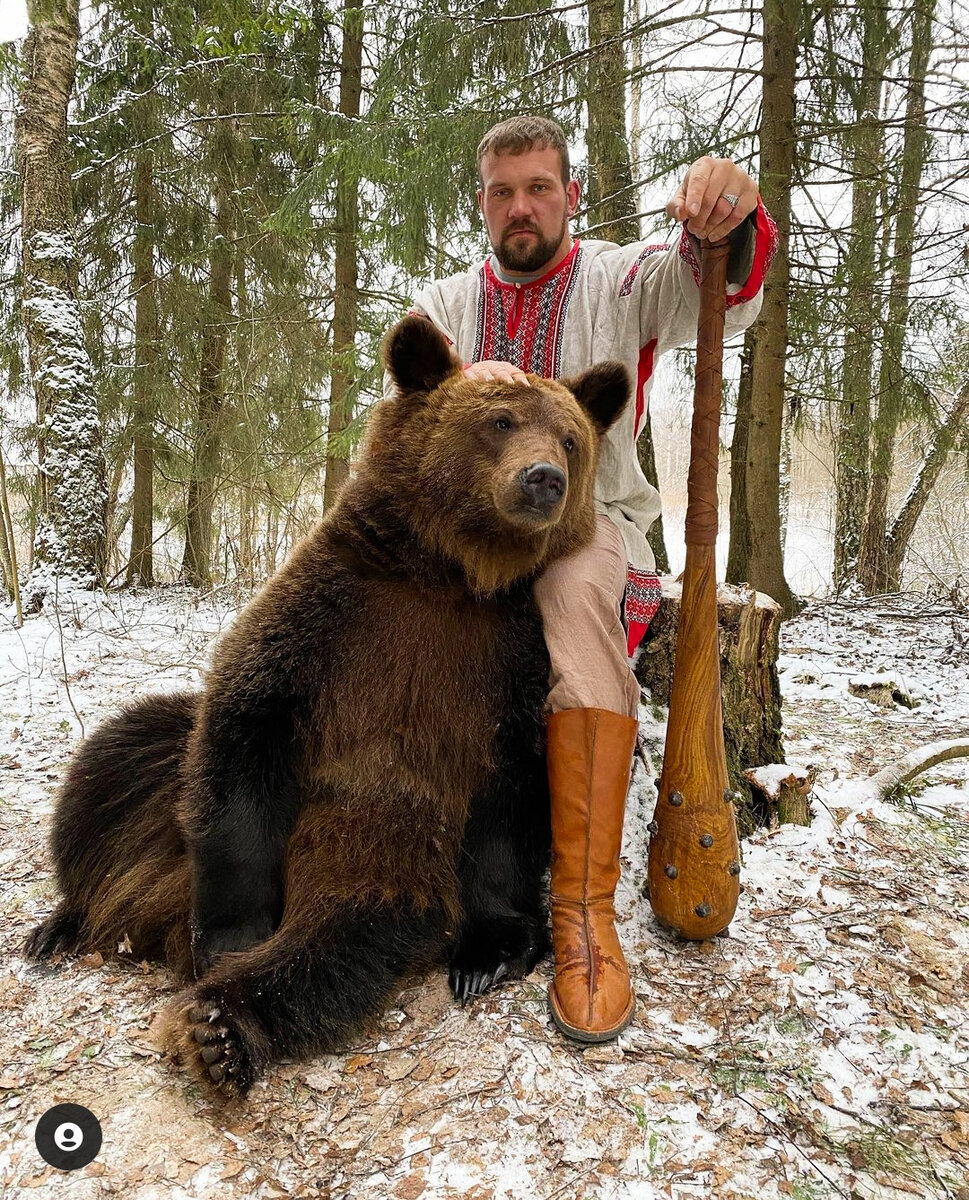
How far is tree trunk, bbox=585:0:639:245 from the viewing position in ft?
19.0

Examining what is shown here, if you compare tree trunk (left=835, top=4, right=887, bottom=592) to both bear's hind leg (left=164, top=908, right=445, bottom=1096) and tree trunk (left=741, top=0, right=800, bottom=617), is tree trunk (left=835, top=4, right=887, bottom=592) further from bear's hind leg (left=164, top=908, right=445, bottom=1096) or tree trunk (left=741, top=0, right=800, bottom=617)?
bear's hind leg (left=164, top=908, right=445, bottom=1096)

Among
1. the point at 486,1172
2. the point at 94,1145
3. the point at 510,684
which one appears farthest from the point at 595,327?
the point at 94,1145

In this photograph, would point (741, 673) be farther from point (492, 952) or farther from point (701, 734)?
point (492, 952)

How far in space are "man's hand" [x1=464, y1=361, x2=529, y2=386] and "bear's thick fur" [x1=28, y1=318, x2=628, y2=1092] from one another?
29mm

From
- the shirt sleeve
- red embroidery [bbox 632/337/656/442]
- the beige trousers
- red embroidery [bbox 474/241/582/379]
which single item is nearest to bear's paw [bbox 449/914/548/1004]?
the beige trousers

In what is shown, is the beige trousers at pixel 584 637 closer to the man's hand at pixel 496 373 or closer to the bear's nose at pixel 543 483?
the bear's nose at pixel 543 483

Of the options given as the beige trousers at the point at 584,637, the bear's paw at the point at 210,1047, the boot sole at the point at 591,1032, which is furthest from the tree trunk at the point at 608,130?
the bear's paw at the point at 210,1047

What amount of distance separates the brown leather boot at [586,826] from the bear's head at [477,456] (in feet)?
1.62

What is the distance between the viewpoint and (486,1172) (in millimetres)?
1594

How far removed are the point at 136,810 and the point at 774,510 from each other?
5962 millimetres

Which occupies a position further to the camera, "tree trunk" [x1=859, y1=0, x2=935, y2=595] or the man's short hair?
"tree trunk" [x1=859, y1=0, x2=935, y2=595]

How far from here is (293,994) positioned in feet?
6.51

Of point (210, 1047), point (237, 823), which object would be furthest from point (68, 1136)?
point (237, 823)

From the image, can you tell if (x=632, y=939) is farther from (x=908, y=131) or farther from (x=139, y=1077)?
(x=908, y=131)
